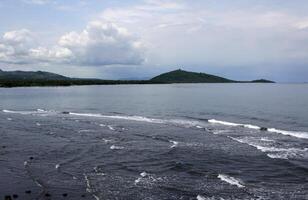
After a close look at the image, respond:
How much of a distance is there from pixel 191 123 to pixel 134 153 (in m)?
25.8

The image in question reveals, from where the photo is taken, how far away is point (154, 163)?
35656 mm

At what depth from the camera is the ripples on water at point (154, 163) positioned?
27594 mm

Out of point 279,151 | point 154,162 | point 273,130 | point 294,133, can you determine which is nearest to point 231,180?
point 154,162

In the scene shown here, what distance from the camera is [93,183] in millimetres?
29438

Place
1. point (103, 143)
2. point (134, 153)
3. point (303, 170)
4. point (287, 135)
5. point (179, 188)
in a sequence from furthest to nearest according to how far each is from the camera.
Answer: point (287, 135) < point (103, 143) < point (134, 153) < point (303, 170) < point (179, 188)

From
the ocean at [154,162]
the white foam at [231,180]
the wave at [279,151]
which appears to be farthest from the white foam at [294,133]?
the white foam at [231,180]

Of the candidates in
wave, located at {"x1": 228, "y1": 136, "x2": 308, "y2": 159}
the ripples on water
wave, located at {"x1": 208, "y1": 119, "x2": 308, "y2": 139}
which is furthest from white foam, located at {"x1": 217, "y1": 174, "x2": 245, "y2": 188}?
wave, located at {"x1": 208, "y1": 119, "x2": 308, "y2": 139}

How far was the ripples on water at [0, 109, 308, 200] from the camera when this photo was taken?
90.5 ft

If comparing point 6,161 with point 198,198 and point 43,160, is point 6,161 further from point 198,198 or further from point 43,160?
point 198,198

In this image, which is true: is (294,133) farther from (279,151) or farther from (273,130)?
(279,151)

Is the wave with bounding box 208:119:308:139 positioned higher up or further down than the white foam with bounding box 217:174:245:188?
higher up

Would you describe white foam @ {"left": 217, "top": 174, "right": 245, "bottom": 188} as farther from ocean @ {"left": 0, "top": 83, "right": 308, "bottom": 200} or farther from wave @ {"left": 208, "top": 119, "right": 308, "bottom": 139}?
wave @ {"left": 208, "top": 119, "right": 308, "bottom": 139}

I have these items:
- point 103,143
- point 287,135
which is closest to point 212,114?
point 287,135

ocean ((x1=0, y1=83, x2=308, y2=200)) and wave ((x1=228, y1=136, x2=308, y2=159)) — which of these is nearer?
ocean ((x1=0, y1=83, x2=308, y2=200))
